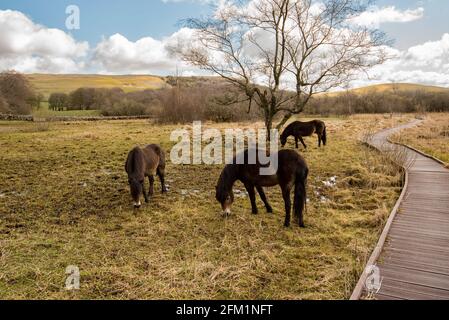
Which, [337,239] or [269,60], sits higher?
[269,60]

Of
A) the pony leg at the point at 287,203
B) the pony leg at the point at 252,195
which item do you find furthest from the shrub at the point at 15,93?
the pony leg at the point at 287,203

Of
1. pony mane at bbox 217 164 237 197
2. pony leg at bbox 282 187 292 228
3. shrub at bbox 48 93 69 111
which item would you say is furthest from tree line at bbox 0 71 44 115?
pony leg at bbox 282 187 292 228

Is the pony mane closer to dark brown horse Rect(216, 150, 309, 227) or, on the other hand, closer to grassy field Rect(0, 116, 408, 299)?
dark brown horse Rect(216, 150, 309, 227)

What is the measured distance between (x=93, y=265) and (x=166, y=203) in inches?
129

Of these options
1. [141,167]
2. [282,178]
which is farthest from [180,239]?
[282,178]

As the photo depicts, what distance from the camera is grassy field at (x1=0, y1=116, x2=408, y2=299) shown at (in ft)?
14.1

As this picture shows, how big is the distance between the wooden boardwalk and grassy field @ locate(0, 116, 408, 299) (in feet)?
1.02

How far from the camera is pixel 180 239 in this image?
593cm

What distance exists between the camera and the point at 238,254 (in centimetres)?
524

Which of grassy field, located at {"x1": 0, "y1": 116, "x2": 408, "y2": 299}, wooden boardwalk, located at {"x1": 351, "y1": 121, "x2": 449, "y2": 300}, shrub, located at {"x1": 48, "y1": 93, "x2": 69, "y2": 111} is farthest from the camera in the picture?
shrub, located at {"x1": 48, "y1": 93, "x2": 69, "y2": 111}

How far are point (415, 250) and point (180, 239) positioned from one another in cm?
421

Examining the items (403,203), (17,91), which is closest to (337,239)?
(403,203)

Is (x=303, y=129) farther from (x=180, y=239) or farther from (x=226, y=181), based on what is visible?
(x=180, y=239)
